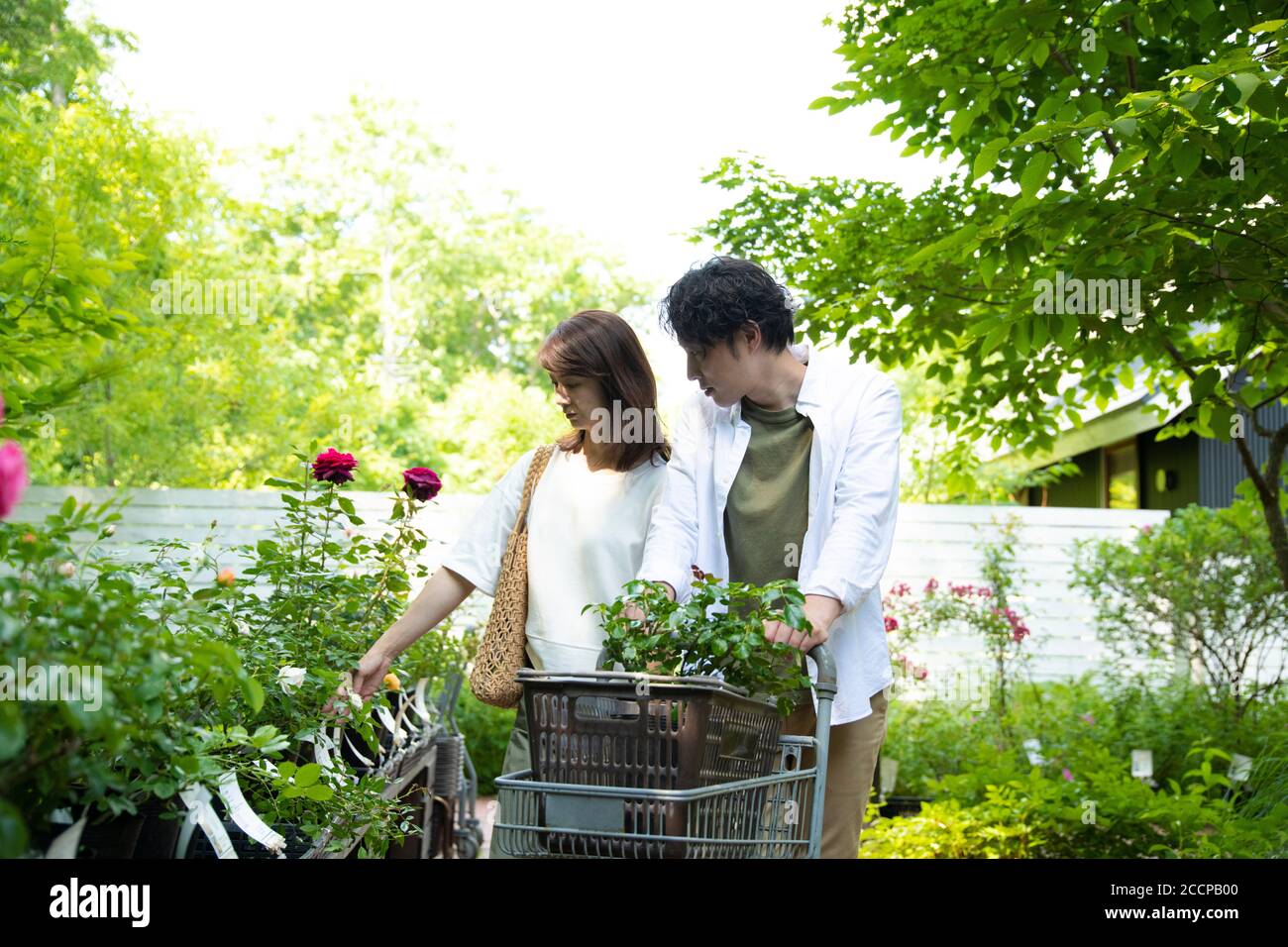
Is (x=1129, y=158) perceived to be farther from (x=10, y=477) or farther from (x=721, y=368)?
(x=10, y=477)

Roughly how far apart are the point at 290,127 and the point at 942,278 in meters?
22.7

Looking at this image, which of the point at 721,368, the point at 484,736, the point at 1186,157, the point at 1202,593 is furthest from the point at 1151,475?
the point at 721,368

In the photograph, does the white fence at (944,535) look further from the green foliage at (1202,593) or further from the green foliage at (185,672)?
the green foliage at (185,672)

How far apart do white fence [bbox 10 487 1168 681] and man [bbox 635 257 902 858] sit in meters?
7.02

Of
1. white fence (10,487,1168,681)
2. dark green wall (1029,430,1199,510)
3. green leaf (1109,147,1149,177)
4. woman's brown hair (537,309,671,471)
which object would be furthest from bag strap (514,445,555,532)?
dark green wall (1029,430,1199,510)

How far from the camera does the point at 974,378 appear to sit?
5.26m

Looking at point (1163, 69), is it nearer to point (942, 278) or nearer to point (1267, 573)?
point (942, 278)

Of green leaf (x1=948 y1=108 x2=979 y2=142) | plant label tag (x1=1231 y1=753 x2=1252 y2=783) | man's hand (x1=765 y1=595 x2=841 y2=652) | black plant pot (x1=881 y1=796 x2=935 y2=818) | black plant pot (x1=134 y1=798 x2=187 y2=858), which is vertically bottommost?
black plant pot (x1=881 y1=796 x2=935 y2=818)

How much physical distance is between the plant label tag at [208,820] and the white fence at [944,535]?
7.49m

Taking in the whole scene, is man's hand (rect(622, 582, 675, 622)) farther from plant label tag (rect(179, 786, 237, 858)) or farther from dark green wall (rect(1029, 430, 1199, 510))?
dark green wall (rect(1029, 430, 1199, 510))

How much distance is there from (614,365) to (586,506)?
14.4 inches

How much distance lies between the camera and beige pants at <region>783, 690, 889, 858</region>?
2.71 meters
